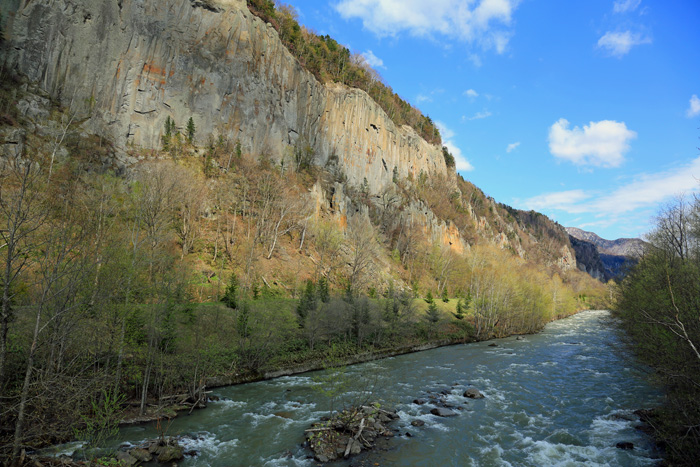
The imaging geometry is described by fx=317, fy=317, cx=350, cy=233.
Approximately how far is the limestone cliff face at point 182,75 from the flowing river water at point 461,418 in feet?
142

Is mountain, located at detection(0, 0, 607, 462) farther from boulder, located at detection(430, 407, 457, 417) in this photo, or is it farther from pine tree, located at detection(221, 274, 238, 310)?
boulder, located at detection(430, 407, 457, 417)

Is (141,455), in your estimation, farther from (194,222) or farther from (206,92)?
(206,92)

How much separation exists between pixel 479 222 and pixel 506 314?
78750mm

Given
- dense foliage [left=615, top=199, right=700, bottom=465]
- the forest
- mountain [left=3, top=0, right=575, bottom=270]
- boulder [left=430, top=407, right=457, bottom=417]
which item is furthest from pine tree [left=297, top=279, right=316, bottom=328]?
mountain [left=3, top=0, right=575, bottom=270]

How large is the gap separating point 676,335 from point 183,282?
2286 centimetres

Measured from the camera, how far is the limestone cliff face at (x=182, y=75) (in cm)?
4138

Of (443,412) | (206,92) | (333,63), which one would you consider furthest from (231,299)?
(333,63)

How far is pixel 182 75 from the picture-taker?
165 feet

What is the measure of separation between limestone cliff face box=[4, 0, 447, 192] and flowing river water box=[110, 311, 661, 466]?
142ft

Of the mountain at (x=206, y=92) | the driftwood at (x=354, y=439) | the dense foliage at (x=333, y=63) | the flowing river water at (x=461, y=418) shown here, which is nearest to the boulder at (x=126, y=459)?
the flowing river water at (x=461, y=418)

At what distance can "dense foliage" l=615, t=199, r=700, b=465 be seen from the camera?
1003cm

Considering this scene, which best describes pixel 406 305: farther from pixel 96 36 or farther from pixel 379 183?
pixel 96 36

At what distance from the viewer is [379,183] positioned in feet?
255

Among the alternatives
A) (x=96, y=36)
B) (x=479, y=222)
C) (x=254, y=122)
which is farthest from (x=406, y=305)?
(x=479, y=222)
